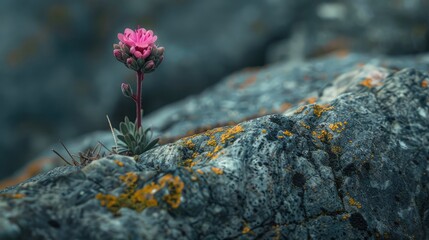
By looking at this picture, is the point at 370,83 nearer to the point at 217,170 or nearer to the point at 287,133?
the point at 287,133

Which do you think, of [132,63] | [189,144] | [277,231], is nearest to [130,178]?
[189,144]

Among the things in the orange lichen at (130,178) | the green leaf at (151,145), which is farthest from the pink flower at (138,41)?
the orange lichen at (130,178)

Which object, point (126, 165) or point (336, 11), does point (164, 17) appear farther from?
point (126, 165)

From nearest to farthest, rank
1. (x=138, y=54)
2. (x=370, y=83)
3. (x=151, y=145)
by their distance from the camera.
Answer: (x=138, y=54) → (x=151, y=145) → (x=370, y=83)

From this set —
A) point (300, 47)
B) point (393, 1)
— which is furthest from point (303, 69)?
point (393, 1)

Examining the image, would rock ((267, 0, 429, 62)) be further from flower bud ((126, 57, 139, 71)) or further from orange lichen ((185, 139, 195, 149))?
orange lichen ((185, 139, 195, 149))

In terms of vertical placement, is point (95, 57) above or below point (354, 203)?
above
